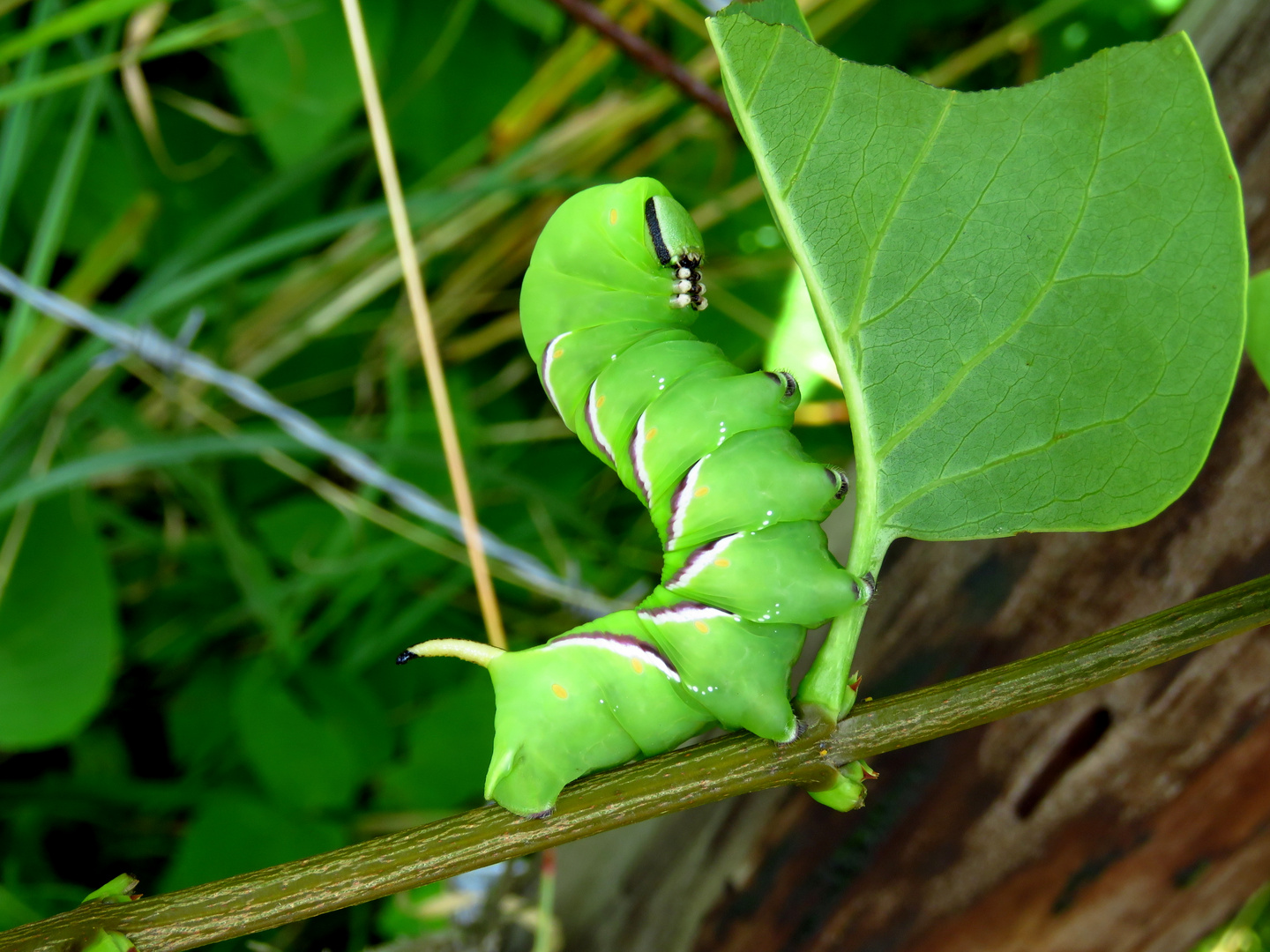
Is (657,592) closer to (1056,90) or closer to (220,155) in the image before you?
(1056,90)

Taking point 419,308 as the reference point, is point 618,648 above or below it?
below

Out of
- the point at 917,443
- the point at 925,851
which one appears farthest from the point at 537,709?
the point at 925,851

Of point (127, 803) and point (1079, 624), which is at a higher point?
point (127, 803)

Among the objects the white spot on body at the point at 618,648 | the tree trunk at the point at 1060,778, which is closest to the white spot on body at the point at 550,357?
the white spot on body at the point at 618,648

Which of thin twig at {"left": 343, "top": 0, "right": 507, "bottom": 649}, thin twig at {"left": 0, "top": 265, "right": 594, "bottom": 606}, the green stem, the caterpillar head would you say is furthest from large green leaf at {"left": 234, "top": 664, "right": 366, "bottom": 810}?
the caterpillar head

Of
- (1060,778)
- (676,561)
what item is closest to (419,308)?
(676,561)

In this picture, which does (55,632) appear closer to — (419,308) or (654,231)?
(419,308)

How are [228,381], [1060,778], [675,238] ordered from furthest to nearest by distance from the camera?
[228,381]
[1060,778]
[675,238]
